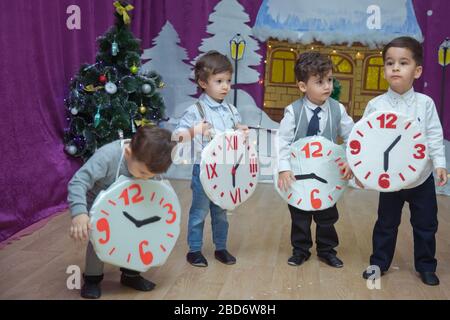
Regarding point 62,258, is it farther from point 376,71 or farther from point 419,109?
point 376,71

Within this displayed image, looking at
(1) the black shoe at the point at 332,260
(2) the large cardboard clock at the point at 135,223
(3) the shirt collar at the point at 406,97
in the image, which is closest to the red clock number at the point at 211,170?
(2) the large cardboard clock at the point at 135,223

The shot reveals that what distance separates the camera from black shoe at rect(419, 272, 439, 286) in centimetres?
219

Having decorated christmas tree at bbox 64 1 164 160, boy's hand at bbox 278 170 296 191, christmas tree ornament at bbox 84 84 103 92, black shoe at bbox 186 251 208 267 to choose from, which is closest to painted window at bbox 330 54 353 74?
decorated christmas tree at bbox 64 1 164 160

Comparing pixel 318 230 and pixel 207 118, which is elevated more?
pixel 207 118

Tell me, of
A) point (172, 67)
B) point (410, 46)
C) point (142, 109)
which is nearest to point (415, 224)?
point (410, 46)

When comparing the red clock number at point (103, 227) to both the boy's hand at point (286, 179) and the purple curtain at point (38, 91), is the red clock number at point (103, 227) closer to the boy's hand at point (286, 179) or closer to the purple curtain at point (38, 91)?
the boy's hand at point (286, 179)

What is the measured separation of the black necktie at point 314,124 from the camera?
2.32 meters

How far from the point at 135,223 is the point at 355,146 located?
35.8 inches

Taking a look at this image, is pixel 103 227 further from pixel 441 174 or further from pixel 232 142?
pixel 441 174

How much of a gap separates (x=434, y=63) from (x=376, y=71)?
1.98 feet

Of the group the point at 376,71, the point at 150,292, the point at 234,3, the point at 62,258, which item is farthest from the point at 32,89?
the point at 376,71

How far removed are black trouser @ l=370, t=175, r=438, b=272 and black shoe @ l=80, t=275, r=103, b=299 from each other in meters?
1.16

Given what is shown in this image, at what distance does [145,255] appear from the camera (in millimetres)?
1863

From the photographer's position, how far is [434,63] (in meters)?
4.17
